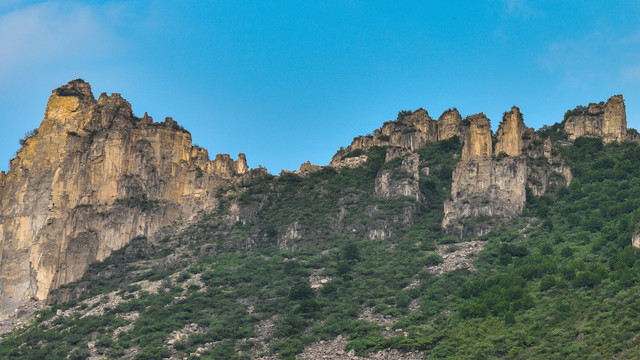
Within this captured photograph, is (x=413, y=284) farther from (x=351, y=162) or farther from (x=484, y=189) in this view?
(x=351, y=162)

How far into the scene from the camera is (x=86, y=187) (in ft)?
424

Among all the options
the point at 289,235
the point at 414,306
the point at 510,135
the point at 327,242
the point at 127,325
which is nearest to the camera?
the point at 414,306

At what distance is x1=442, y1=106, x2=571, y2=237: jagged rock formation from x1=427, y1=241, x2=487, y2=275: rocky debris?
3.11m

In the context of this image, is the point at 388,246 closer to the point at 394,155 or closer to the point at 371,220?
the point at 371,220

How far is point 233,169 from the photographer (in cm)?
13812

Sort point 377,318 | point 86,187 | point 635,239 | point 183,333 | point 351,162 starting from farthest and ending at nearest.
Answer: point 351,162 < point 86,187 < point 183,333 < point 377,318 < point 635,239

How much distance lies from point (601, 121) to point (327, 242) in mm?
43581

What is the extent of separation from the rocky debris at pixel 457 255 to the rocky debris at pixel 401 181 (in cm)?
1379

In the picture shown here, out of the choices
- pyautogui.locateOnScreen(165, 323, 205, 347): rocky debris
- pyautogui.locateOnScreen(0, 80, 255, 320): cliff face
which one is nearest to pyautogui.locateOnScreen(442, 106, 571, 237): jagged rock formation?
pyautogui.locateOnScreen(0, 80, 255, 320): cliff face

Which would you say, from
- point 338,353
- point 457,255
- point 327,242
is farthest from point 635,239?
point 327,242

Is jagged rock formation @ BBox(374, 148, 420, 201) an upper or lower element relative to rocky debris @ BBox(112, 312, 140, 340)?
upper

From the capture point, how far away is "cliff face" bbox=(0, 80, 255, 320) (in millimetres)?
124250

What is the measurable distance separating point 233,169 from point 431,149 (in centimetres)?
2731

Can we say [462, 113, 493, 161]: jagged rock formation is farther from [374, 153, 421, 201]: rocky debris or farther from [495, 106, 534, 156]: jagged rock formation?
[374, 153, 421, 201]: rocky debris
